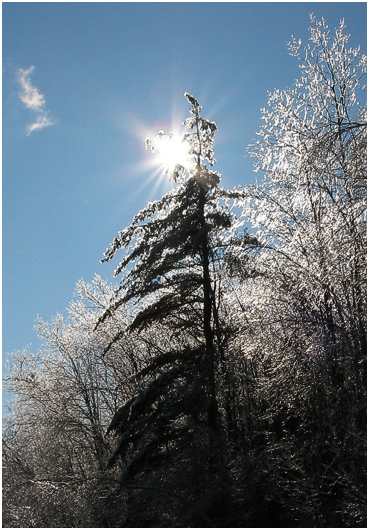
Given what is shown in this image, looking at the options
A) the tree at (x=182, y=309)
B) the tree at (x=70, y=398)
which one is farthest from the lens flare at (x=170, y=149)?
the tree at (x=70, y=398)

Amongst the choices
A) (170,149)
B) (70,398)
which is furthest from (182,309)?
(70,398)

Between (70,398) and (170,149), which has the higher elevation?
(170,149)

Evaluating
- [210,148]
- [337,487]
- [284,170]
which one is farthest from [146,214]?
[337,487]

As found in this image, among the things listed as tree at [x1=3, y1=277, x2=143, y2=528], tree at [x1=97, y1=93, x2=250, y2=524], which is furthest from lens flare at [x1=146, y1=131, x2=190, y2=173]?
tree at [x1=3, y1=277, x2=143, y2=528]

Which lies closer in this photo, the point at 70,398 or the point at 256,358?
the point at 256,358

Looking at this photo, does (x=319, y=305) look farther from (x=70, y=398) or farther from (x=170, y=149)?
(x=70, y=398)

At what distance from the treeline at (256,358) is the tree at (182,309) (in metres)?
0.04

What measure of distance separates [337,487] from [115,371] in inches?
397

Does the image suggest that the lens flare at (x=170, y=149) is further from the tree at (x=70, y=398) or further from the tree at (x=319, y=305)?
the tree at (x=70, y=398)

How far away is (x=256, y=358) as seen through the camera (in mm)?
12617

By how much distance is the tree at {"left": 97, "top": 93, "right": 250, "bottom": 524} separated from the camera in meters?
10.5

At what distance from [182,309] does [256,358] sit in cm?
238

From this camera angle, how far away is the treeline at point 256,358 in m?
9.12

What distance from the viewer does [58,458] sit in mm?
17703
